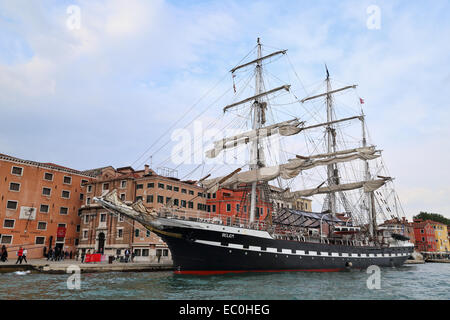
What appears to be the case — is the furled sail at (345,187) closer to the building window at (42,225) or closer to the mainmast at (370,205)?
the mainmast at (370,205)

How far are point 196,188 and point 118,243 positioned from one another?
12.9m

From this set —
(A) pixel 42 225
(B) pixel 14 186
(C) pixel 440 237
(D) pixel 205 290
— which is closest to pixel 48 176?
(B) pixel 14 186

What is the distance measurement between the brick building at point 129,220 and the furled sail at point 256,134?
414 inches

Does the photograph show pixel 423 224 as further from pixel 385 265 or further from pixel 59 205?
pixel 59 205

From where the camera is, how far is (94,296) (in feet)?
49.1

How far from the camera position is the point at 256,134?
32.0 m

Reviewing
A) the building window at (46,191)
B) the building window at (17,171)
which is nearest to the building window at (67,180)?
the building window at (46,191)

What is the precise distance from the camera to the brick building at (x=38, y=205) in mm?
39594

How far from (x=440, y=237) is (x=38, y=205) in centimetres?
9864

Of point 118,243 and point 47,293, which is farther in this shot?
point 118,243

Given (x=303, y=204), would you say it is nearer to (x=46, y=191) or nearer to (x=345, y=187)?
(x=345, y=187)

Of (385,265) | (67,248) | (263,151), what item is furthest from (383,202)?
(67,248)

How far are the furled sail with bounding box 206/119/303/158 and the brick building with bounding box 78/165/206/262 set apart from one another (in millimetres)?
10515

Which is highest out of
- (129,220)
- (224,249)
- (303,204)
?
(303,204)
